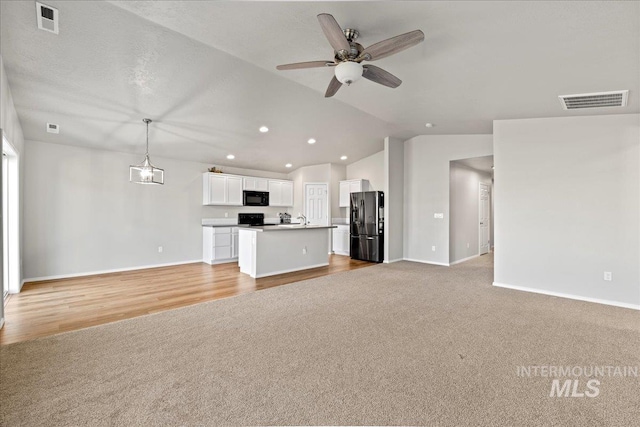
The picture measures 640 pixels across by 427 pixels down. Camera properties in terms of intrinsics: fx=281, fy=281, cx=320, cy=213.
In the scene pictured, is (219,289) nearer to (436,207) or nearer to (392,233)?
(392,233)

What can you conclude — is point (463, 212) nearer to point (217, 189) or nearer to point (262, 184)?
point (262, 184)

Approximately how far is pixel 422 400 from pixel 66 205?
6.55 m

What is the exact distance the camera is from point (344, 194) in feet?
28.0

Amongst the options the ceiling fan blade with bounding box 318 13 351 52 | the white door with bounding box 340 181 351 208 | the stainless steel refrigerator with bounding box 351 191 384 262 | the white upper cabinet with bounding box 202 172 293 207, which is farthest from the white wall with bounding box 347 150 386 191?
the ceiling fan blade with bounding box 318 13 351 52

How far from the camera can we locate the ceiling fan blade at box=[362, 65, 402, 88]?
2.63 metres

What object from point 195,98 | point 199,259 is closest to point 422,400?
point 195,98

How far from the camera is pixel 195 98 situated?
4164 mm

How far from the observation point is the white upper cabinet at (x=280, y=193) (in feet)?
27.2

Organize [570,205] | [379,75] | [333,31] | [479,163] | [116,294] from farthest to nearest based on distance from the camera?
[479,163]
[116,294]
[570,205]
[379,75]
[333,31]

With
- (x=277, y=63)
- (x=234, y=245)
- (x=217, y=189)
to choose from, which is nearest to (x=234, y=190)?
(x=217, y=189)

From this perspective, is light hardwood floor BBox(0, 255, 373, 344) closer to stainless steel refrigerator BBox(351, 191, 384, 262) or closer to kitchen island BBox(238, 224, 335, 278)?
kitchen island BBox(238, 224, 335, 278)

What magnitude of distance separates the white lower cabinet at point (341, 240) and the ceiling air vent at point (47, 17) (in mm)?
6780

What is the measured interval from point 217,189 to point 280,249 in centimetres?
263

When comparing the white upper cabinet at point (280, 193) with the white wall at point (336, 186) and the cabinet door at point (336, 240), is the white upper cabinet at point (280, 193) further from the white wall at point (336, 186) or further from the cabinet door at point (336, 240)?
the cabinet door at point (336, 240)
